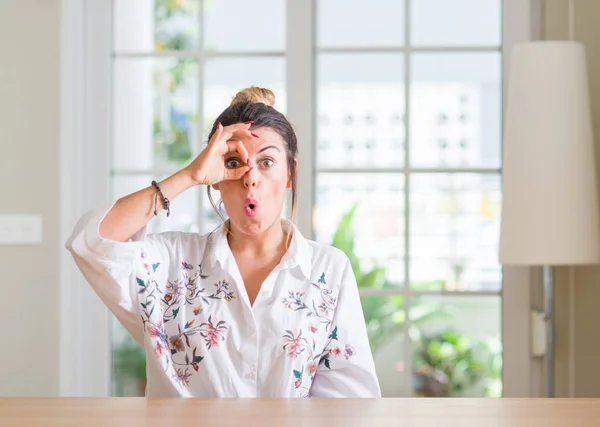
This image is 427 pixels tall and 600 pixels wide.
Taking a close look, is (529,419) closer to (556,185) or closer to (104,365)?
(556,185)

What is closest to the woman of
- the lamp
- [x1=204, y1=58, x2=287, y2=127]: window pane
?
the lamp

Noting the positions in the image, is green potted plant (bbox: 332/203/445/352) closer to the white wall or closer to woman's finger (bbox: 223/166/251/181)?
the white wall

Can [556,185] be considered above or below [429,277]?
above

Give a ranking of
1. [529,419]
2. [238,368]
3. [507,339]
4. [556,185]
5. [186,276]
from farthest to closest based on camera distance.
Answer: [507,339] → [556,185] → [186,276] → [238,368] → [529,419]

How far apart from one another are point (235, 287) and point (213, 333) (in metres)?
0.11

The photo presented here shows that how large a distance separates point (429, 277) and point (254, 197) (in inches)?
64.2

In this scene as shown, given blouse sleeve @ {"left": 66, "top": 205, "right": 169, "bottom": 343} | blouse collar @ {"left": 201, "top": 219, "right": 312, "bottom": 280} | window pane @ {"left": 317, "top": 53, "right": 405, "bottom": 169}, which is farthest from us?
window pane @ {"left": 317, "top": 53, "right": 405, "bottom": 169}

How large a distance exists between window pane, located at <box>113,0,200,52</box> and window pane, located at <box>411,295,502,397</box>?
4.29 ft

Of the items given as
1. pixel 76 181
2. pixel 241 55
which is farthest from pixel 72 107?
pixel 241 55

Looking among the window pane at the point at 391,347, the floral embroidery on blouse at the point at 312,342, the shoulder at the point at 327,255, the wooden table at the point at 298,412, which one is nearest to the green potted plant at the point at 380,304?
the window pane at the point at 391,347

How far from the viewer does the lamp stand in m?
2.85

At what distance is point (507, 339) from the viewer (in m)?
3.27

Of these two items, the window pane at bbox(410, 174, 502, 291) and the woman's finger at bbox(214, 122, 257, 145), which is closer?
the woman's finger at bbox(214, 122, 257, 145)

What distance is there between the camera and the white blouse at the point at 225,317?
1724mm
